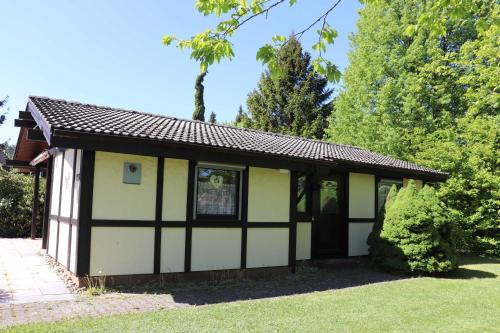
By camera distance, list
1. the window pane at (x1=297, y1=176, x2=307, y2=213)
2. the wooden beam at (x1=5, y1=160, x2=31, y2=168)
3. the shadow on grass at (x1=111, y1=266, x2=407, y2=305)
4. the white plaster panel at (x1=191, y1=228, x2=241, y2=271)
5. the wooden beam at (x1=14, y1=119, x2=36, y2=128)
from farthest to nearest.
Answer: the wooden beam at (x1=5, y1=160, x2=31, y2=168)
the window pane at (x1=297, y1=176, x2=307, y2=213)
the wooden beam at (x1=14, y1=119, x2=36, y2=128)
the white plaster panel at (x1=191, y1=228, x2=241, y2=271)
the shadow on grass at (x1=111, y1=266, x2=407, y2=305)

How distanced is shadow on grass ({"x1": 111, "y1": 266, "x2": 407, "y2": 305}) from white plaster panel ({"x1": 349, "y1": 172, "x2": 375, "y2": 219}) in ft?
6.37

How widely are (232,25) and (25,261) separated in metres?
8.14

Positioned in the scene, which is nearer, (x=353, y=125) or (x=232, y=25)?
(x=232, y=25)

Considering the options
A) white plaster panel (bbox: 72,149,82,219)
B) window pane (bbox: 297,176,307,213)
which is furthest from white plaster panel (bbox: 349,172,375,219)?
white plaster panel (bbox: 72,149,82,219)

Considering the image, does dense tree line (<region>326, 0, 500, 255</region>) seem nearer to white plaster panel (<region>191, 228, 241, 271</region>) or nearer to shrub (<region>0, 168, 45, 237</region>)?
white plaster panel (<region>191, 228, 241, 271</region>)

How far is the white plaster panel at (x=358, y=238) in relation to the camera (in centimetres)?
1222

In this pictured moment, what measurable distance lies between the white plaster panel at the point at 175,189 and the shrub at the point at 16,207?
33.3ft

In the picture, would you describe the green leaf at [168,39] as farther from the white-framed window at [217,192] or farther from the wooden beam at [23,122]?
the wooden beam at [23,122]

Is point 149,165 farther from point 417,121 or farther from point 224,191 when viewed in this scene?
point 417,121

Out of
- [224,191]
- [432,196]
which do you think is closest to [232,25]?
[224,191]

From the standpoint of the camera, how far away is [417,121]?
832 inches

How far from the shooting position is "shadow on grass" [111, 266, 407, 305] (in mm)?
7477

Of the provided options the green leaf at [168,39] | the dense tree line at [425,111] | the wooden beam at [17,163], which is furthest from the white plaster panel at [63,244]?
the dense tree line at [425,111]

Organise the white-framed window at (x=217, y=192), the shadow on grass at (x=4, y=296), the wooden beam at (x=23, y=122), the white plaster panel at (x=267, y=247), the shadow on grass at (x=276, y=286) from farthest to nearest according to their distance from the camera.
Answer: the wooden beam at (x=23, y=122)
the white plaster panel at (x=267, y=247)
the white-framed window at (x=217, y=192)
the shadow on grass at (x=276, y=286)
the shadow on grass at (x=4, y=296)
